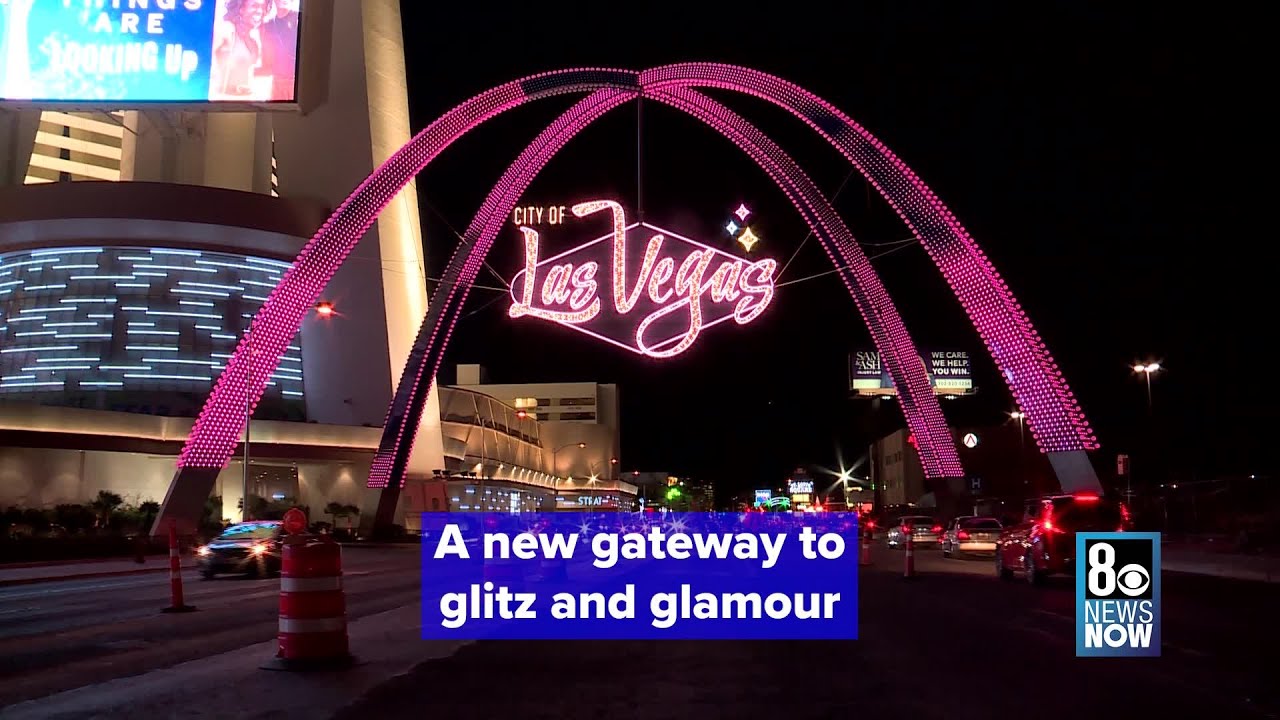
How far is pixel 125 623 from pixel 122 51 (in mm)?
40526

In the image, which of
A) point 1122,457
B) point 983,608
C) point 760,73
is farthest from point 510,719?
point 760,73

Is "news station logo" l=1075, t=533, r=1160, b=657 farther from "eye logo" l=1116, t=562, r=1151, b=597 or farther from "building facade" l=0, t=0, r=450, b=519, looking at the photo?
"building facade" l=0, t=0, r=450, b=519

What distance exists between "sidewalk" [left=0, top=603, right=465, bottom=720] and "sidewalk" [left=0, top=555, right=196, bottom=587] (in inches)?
733

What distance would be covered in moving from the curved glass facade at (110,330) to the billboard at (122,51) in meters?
10.3

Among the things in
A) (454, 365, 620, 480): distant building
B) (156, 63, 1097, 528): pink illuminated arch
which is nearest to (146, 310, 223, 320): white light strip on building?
(156, 63, 1097, 528): pink illuminated arch

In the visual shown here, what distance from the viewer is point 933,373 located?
9012 centimetres

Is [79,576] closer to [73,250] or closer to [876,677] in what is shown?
[876,677]

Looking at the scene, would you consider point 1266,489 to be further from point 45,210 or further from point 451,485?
point 45,210

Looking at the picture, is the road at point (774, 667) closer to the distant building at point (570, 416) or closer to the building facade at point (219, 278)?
the building facade at point (219, 278)

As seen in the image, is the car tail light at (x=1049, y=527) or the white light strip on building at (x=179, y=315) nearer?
the car tail light at (x=1049, y=527)

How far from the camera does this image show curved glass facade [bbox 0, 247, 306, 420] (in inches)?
2219

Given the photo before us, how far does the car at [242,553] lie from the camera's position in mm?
26906

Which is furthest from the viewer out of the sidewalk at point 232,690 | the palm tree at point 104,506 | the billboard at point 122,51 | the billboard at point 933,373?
the billboard at point 933,373

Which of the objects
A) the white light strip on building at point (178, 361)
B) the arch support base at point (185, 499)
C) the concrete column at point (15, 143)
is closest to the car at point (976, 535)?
the arch support base at point (185, 499)
